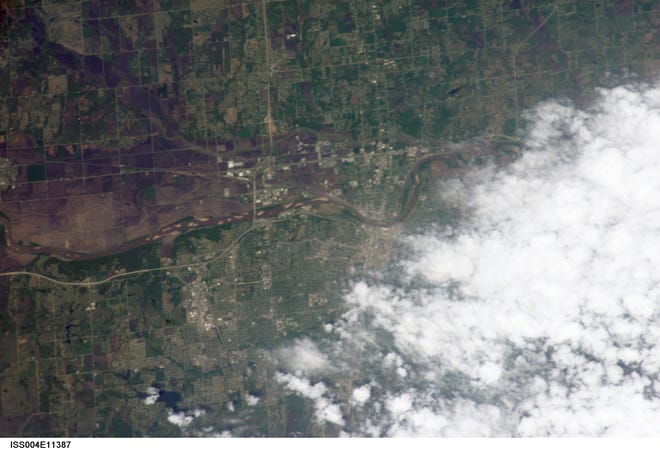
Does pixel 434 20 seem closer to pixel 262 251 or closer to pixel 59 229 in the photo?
pixel 262 251

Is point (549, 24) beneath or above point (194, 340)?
above

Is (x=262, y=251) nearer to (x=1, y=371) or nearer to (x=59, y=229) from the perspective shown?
(x=59, y=229)

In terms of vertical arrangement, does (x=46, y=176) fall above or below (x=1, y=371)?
above

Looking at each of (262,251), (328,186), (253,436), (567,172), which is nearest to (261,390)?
(253,436)

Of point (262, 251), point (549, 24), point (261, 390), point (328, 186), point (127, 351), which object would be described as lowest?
point (261, 390)

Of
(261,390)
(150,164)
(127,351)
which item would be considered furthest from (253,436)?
(150,164)

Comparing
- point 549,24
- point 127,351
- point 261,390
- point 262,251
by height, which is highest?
point 549,24
